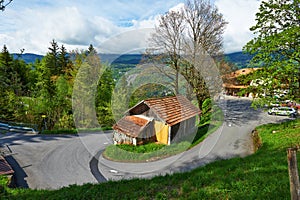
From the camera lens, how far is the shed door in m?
11.2

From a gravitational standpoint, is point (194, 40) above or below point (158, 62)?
above

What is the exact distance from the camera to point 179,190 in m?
4.51

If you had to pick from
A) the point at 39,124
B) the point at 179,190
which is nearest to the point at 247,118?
the point at 179,190

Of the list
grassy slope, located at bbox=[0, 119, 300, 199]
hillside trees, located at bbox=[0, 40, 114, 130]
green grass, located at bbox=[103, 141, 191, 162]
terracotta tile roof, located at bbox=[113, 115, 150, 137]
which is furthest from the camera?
hillside trees, located at bbox=[0, 40, 114, 130]

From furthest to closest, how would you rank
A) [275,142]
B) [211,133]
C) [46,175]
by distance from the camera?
[211,133]
[46,175]
[275,142]

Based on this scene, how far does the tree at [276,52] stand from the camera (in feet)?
26.9

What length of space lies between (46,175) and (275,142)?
11425 mm

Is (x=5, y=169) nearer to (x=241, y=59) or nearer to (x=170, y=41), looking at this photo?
(x=170, y=41)

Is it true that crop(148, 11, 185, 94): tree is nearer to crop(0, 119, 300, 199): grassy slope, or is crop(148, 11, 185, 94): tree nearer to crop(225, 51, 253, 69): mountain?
crop(225, 51, 253, 69): mountain

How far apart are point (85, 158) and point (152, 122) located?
A: 481 cm

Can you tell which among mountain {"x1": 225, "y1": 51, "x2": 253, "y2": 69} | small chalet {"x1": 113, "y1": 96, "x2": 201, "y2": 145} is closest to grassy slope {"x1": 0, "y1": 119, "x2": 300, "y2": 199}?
small chalet {"x1": 113, "y1": 96, "x2": 201, "y2": 145}

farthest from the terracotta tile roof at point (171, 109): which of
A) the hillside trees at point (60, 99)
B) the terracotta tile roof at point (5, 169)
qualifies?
the terracotta tile roof at point (5, 169)

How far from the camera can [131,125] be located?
38.3 feet

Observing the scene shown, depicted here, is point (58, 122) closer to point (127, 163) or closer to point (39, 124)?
point (39, 124)
